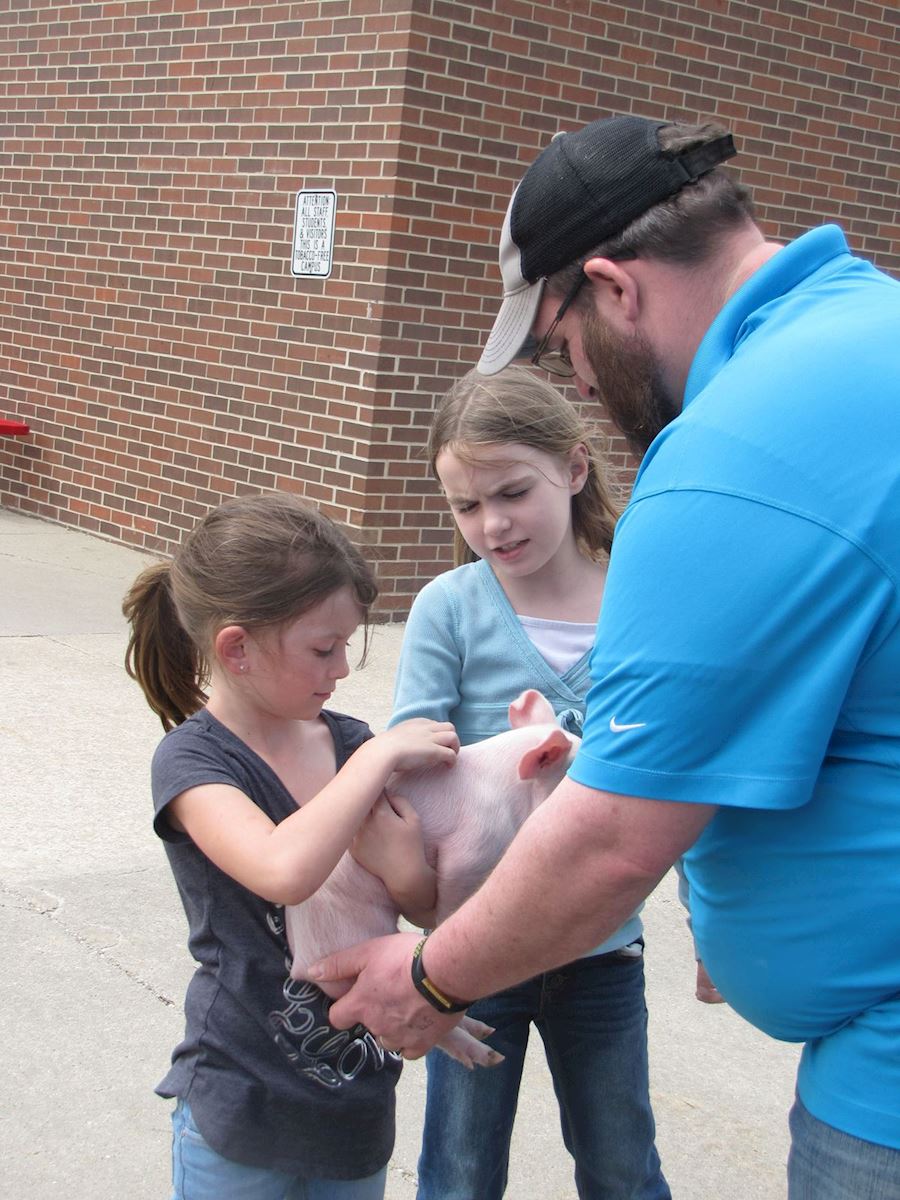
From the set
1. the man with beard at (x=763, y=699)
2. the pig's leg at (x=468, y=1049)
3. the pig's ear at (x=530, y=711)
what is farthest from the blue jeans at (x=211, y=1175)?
the pig's ear at (x=530, y=711)

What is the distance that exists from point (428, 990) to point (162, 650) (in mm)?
843

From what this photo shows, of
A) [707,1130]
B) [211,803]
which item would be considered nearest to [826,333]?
[211,803]

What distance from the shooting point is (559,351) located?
220 cm

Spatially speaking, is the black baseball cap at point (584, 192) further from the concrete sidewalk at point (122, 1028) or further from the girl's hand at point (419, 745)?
the concrete sidewalk at point (122, 1028)

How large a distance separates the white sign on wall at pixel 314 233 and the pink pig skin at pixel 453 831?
21.1 ft

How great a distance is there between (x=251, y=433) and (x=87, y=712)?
313cm

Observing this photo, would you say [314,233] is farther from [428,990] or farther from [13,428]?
[428,990]

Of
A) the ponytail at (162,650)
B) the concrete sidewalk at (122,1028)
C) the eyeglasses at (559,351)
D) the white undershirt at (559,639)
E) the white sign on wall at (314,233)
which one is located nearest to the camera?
the eyeglasses at (559,351)

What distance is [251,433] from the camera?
881 centimetres

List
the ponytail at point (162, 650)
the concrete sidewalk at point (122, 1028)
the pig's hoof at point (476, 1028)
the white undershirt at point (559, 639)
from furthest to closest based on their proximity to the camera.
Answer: the concrete sidewalk at point (122, 1028) < the white undershirt at point (559, 639) < the ponytail at point (162, 650) < the pig's hoof at point (476, 1028)

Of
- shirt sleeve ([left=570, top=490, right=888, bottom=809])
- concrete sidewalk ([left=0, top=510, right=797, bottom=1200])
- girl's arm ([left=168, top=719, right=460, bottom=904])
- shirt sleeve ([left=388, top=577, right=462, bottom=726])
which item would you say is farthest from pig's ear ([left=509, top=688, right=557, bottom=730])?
concrete sidewalk ([left=0, top=510, right=797, bottom=1200])

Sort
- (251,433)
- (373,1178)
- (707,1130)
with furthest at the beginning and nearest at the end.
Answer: (251,433), (707,1130), (373,1178)

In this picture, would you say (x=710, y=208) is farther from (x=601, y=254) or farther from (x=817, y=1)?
(x=817, y=1)

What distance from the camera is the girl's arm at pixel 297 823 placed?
193 cm
